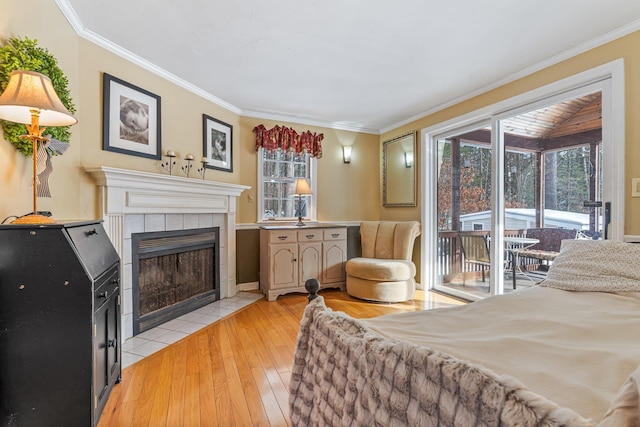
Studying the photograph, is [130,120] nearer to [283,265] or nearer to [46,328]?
[46,328]

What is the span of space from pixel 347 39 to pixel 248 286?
10.1ft

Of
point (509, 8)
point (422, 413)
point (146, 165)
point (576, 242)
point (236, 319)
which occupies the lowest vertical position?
point (236, 319)

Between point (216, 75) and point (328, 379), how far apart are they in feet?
9.67

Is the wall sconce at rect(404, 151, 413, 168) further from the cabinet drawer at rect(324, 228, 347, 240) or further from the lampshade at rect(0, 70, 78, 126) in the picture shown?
the lampshade at rect(0, 70, 78, 126)

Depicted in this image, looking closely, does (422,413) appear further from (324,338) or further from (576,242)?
(576,242)

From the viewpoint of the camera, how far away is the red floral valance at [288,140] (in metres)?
3.92

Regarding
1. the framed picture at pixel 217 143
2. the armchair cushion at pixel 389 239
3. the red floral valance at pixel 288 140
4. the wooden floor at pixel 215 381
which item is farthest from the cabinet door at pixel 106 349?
the armchair cushion at pixel 389 239

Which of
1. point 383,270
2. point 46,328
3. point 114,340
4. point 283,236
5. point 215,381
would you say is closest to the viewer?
point 46,328

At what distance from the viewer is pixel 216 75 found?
2.93m

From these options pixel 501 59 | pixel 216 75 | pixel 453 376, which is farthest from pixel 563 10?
pixel 216 75

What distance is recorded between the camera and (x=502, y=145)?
302 centimetres

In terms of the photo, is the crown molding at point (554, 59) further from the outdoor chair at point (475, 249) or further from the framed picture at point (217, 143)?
the framed picture at point (217, 143)

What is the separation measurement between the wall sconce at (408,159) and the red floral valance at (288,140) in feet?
4.06

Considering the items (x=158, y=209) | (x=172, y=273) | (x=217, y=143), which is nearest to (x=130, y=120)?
(x=158, y=209)
